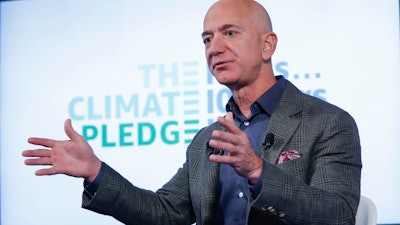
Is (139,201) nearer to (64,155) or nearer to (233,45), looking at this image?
(64,155)

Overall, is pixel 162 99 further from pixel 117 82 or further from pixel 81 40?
pixel 81 40

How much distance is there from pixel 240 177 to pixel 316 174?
315mm

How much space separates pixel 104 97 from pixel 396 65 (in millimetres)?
1687

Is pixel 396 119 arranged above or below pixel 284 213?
above

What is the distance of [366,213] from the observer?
2213 mm

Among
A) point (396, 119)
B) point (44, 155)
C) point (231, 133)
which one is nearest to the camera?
point (231, 133)

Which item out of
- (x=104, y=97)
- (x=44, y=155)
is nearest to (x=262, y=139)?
(x=44, y=155)

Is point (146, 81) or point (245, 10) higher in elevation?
point (245, 10)

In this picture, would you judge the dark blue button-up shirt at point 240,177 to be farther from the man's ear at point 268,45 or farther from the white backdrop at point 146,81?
the white backdrop at point 146,81

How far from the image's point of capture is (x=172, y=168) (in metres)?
3.74


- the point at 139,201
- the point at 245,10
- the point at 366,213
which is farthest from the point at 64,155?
the point at 366,213

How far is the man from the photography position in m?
1.85

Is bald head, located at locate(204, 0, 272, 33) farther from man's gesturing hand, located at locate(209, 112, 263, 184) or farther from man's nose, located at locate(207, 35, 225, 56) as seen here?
man's gesturing hand, located at locate(209, 112, 263, 184)

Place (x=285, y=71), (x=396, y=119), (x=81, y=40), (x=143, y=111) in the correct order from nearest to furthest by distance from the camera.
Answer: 1. (x=396, y=119)
2. (x=285, y=71)
3. (x=143, y=111)
4. (x=81, y=40)
